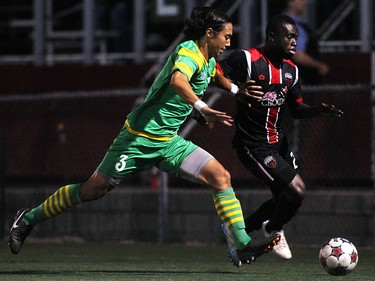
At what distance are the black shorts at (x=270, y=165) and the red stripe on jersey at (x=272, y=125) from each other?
0.06 m

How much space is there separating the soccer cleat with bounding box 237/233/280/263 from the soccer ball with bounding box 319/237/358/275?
40cm

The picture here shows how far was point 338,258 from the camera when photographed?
952 cm

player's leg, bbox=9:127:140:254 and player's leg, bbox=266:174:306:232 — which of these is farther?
player's leg, bbox=266:174:306:232

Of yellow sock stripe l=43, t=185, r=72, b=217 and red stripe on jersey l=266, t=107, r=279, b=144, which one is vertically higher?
red stripe on jersey l=266, t=107, r=279, b=144

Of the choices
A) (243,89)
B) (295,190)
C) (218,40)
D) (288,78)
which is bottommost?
(295,190)

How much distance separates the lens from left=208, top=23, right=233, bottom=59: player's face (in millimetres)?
9773

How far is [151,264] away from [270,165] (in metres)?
1.37

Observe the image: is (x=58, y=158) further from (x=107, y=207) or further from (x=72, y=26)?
Answer: (x=72, y=26)

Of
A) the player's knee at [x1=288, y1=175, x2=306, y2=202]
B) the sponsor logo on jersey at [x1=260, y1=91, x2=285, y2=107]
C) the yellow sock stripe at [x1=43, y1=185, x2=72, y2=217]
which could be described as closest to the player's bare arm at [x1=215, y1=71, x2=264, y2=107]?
the sponsor logo on jersey at [x1=260, y1=91, x2=285, y2=107]

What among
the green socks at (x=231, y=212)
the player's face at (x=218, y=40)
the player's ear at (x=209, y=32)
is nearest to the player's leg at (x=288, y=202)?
the green socks at (x=231, y=212)

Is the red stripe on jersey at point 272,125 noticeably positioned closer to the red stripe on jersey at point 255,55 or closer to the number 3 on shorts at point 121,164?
the red stripe on jersey at point 255,55

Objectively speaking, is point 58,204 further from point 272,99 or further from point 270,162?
point 272,99

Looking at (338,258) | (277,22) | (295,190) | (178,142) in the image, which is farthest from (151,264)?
(277,22)

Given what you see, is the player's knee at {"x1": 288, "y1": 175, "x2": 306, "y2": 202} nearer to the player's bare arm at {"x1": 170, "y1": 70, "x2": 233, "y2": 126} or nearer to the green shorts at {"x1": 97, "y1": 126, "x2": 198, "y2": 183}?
the green shorts at {"x1": 97, "y1": 126, "x2": 198, "y2": 183}
